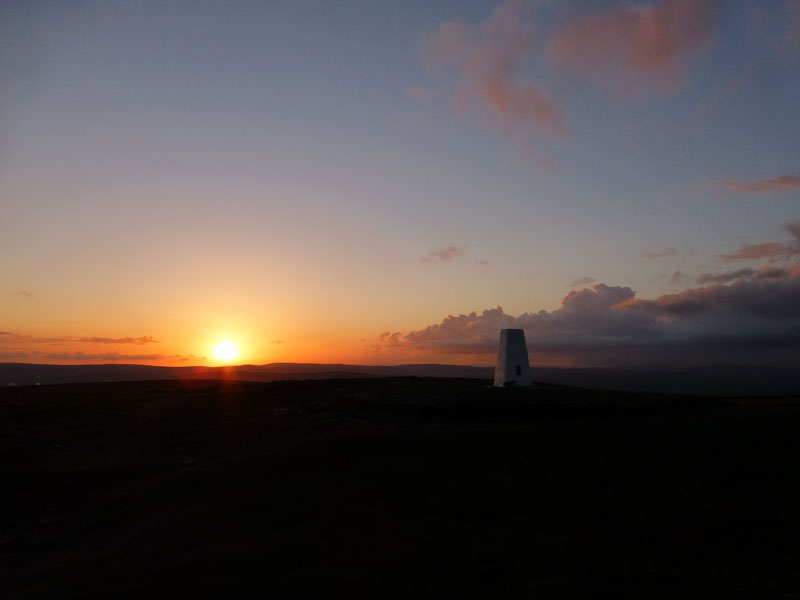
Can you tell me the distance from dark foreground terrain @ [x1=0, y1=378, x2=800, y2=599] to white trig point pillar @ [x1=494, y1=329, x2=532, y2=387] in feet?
40.0

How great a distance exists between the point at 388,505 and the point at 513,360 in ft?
109

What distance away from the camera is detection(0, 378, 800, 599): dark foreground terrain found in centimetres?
1102

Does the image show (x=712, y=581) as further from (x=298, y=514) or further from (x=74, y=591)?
(x=74, y=591)

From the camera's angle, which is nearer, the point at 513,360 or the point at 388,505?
the point at 388,505

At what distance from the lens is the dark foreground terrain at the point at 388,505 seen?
36.2 ft

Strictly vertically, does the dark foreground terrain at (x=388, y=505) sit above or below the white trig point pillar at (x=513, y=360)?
below

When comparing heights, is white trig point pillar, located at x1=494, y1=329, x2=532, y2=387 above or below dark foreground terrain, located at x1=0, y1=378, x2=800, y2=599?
above

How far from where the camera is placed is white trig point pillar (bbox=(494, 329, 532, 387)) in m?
47.7

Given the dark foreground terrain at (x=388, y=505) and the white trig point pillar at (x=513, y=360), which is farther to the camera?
the white trig point pillar at (x=513, y=360)

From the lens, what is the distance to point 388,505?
1630 centimetres

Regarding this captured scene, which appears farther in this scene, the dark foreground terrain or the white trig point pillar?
the white trig point pillar

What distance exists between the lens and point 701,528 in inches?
582

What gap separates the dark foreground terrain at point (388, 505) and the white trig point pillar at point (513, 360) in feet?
40.0

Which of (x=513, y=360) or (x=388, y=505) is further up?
(x=513, y=360)
